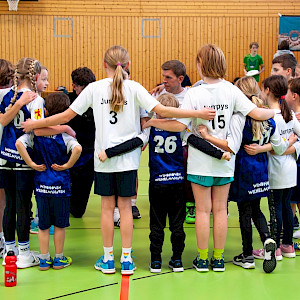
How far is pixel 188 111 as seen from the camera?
3.49 metres

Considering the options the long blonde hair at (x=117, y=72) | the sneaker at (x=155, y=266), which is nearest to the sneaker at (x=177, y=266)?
the sneaker at (x=155, y=266)

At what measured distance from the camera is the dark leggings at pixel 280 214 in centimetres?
387

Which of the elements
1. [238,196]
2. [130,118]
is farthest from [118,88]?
[238,196]

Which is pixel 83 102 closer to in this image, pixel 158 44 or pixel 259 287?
pixel 259 287

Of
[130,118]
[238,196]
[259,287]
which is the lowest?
[259,287]

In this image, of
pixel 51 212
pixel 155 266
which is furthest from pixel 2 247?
pixel 155 266

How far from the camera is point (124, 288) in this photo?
3316 millimetres

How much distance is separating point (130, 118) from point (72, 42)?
11867mm

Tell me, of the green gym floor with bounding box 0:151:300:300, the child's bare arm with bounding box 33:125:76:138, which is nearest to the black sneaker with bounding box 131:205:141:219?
the green gym floor with bounding box 0:151:300:300

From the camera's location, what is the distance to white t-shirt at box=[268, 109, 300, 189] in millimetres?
3896

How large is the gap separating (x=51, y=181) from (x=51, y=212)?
24cm

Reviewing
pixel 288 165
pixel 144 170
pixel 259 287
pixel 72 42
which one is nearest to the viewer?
pixel 259 287

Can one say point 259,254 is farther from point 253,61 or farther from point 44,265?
point 253,61

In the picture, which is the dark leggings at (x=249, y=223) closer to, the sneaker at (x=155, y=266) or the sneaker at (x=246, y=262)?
the sneaker at (x=246, y=262)
